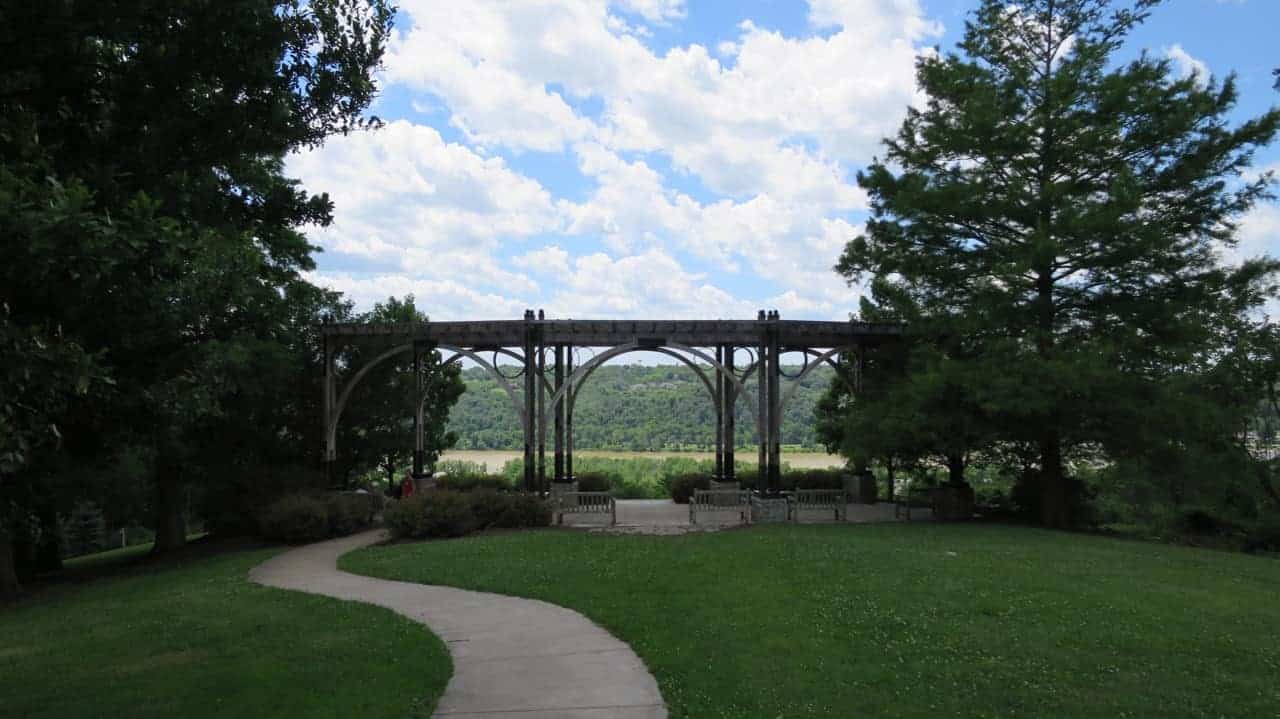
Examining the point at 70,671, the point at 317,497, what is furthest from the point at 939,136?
the point at 70,671

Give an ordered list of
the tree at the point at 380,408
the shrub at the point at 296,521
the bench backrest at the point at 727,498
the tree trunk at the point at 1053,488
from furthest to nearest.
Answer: the tree at the point at 380,408
the bench backrest at the point at 727,498
the tree trunk at the point at 1053,488
the shrub at the point at 296,521

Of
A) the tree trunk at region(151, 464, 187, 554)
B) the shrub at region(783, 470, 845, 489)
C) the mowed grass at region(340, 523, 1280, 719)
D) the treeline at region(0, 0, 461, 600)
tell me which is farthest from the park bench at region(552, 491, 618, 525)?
the treeline at region(0, 0, 461, 600)

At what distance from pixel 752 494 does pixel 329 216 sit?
42.2 ft

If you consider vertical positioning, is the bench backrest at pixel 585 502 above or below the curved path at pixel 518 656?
above

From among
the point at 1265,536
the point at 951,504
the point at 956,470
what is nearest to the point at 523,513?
the point at 951,504

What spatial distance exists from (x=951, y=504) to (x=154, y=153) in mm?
16985

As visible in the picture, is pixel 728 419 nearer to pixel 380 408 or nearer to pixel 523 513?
pixel 523 513

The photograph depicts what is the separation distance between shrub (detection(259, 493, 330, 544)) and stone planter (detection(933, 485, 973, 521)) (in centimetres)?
1351

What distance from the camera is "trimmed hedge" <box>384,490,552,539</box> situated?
591 inches

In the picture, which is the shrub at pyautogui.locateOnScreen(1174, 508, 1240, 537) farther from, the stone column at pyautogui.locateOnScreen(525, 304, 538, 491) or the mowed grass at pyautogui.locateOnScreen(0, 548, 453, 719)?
the mowed grass at pyautogui.locateOnScreen(0, 548, 453, 719)

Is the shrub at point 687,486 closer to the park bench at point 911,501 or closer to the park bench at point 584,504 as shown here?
the park bench at point 584,504

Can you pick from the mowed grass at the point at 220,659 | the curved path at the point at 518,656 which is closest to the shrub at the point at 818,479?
the curved path at the point at 518,656

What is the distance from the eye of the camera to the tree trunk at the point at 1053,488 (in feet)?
53.9

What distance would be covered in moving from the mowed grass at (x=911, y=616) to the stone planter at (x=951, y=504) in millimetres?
3940
